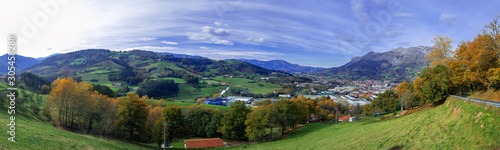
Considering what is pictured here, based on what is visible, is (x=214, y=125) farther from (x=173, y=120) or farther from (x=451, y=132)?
(x=451, y=132)

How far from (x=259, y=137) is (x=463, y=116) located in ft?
93.1

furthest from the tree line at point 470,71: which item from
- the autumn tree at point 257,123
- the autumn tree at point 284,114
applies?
the autumn tree at point 257,123

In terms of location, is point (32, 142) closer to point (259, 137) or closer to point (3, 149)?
point (3, 149)

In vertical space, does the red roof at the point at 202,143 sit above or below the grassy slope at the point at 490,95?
below

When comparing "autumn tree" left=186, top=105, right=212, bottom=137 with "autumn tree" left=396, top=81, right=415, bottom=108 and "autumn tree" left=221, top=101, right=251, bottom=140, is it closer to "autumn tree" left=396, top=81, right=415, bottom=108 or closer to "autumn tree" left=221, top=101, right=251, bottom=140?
"autumn tree" left=221, top=101, right=251, bottom=140

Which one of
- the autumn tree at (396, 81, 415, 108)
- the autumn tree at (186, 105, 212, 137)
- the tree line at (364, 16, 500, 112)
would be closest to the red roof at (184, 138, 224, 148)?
the autumn tree at (186, 105, 212, 137)

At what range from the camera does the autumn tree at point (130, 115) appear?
94.1 ft

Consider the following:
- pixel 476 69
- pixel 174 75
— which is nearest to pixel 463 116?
pixel 476 69

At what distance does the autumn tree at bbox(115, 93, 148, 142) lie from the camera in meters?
28.7

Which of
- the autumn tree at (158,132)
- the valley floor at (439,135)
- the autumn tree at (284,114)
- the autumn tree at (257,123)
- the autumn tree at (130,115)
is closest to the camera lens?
the valley floor at (439,135)

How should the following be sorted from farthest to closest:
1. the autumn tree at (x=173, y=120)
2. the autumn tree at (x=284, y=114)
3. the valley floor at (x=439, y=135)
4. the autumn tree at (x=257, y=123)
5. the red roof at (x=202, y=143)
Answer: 1. the autumn tree at (x=284, y=114)
2. the autumn tree at (x=257, y=123)
3. the autumn tree at (x=173, y=120)
4. the red roof at (x=202, y=143)
5. the valley floor at (x=439, y=135)

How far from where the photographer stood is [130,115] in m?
29.1

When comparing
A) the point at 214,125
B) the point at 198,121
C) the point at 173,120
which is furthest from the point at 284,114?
the point at 173,120

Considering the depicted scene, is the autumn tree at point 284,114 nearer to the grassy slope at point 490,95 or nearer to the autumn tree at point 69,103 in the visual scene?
the grassy slope at point 490,95
